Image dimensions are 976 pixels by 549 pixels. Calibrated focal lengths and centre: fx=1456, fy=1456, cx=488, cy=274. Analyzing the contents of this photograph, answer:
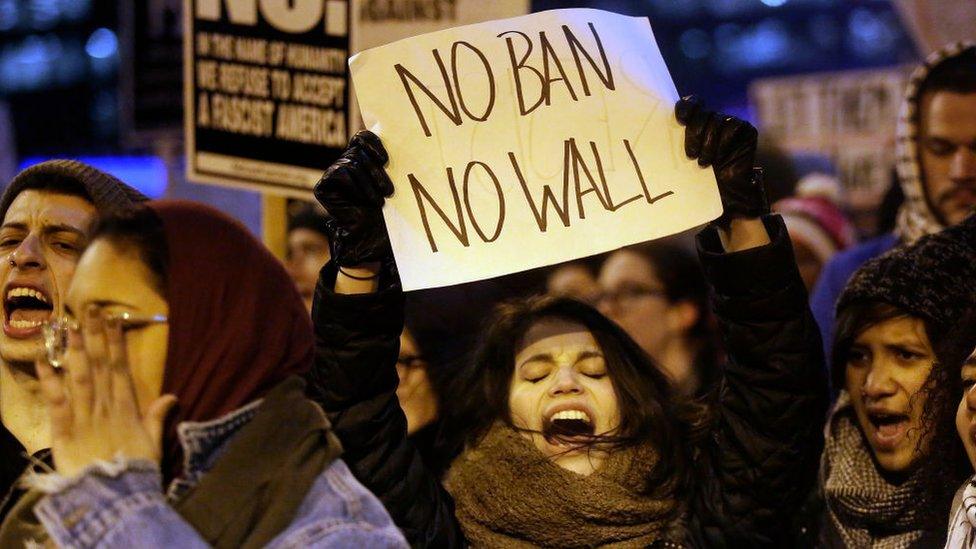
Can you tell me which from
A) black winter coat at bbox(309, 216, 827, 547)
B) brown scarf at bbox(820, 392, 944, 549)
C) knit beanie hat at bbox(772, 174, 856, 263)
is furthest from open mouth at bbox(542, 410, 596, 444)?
knit beanie hat at bbox(772, 174, 856, 263)

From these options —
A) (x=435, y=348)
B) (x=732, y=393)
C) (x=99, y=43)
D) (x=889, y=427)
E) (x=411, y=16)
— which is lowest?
(x=889, y=427)

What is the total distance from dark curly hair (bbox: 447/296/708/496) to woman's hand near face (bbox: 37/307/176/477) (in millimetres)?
1234

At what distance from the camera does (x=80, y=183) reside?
3.13 metres

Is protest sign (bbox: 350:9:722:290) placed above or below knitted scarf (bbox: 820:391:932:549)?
above

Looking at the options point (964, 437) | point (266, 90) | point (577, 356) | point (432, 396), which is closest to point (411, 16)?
point (266, 90)

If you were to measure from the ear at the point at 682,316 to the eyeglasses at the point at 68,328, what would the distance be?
3.20 metres

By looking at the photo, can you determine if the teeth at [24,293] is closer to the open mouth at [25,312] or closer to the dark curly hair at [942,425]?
the open mouth at [25,312]

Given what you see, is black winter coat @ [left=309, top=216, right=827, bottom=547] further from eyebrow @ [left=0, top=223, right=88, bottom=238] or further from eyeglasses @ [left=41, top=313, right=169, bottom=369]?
eyeglasses @ [left=41, top=313, right=169, bottom=369]

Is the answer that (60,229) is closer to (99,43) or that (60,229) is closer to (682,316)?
(682,316)

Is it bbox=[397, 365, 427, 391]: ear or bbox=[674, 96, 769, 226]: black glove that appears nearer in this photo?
bbox=[674, 96, 769, 226]: black glove

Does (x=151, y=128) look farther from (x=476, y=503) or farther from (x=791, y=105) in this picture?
(x=791, y=105)

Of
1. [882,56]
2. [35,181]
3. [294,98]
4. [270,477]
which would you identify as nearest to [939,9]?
[294,98]

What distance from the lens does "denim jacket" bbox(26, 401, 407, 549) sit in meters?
1.99

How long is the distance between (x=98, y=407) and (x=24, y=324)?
1.12 m
